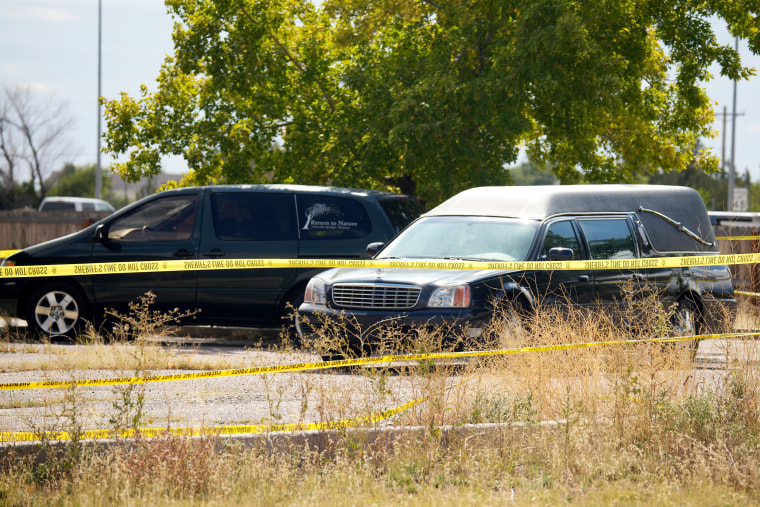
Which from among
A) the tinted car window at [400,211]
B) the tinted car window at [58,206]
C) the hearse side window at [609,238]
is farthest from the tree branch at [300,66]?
the tinted car window at [58,206]

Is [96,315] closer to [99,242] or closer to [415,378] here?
[99,242]

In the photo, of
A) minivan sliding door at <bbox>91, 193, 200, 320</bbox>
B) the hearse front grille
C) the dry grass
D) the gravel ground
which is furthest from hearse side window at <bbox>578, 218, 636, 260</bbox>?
minivan sliding door at <bbox>91, 193, 200, 320</bbox>

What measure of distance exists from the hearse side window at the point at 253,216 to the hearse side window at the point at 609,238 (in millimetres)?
3472

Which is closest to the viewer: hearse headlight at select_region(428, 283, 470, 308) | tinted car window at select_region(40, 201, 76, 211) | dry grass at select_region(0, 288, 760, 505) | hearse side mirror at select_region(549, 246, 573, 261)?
dry grass at select_region(0, 288, 760, 505)

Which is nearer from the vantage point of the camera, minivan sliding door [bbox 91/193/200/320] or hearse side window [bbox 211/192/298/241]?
minivan sliding door [bbox 91/193/200/320]

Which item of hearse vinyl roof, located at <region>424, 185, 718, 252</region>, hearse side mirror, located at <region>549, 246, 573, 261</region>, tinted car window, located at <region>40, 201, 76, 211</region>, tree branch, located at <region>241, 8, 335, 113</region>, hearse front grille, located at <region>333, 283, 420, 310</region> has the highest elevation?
tree branch, located at <region>241, 8, 335, 113</region>

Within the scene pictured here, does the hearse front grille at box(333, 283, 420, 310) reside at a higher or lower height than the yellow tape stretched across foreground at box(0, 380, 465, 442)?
higher

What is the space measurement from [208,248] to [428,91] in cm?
483

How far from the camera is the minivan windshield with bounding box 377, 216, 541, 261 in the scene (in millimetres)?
8109

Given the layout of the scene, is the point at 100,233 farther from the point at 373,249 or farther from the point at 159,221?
the point at 373,249

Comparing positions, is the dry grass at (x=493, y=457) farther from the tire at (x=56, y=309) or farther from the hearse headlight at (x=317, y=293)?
the tire at (x=56, y=309)

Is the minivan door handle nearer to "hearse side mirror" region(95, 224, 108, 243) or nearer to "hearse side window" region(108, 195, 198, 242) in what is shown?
"hearse side window" region(108, 195, 198, 242)

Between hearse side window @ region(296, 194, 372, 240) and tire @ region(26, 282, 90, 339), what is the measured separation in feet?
9.08

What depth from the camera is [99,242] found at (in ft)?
33.6
